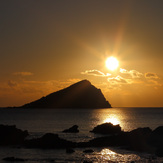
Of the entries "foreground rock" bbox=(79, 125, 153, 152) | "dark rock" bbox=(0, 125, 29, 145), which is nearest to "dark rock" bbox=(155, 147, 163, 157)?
"foreground rock" bbox=(79, 125, 153, 152)

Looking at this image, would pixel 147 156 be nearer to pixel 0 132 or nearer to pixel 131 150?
pixel 131 150

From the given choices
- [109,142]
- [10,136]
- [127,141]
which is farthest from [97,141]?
[10,136]

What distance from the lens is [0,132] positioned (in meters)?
68.2

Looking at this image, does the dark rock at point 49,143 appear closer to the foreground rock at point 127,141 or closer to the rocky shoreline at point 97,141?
the rocky shoreline at point 97,141

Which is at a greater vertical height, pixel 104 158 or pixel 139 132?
pixel 139 132

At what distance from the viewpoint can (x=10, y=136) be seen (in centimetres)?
6769

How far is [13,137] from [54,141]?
1244cm

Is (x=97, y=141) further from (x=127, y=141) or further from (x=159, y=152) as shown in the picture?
(x=159, y=152)

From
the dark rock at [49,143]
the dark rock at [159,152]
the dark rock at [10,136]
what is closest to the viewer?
the dark rock at [159,152]

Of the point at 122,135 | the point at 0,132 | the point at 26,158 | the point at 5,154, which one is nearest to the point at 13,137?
the point at 0,132

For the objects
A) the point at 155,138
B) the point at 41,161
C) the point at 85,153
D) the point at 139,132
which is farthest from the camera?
the point at 139,132

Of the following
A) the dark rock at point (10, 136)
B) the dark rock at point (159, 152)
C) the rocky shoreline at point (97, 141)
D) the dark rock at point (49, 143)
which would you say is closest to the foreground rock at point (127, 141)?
the rocky shoreline at point (97, 141)

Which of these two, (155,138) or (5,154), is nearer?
(5,154)

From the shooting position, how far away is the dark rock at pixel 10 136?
6562 cm
